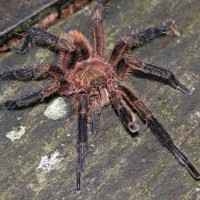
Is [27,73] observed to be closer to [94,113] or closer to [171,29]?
[94,113]

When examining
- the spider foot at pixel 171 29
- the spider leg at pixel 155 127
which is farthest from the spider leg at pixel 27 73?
the spider foot at pixel 171 29

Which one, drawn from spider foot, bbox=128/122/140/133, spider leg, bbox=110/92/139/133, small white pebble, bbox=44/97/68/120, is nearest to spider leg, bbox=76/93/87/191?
small white pebble, bbox=44/97/68/120

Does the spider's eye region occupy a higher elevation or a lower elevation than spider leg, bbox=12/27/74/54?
lower

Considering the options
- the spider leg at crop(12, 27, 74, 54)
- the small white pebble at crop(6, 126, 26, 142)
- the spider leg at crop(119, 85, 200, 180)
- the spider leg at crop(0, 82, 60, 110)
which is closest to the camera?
the spider leg at crop(119, 85, 200, 180)

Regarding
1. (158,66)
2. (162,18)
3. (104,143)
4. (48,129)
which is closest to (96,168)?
(104,143)

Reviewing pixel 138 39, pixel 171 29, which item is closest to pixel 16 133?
pixel 138 39

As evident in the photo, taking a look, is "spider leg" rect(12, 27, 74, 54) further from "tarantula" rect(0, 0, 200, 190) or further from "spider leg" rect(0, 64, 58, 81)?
"spider leg" rect(0, 64, 58, 81)

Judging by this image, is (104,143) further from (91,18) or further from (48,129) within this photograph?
(91,18)
